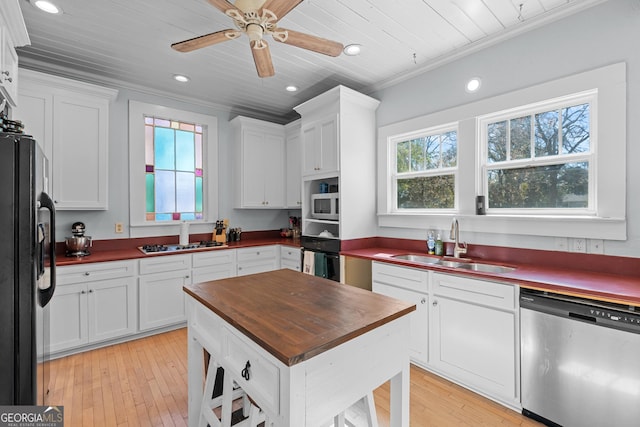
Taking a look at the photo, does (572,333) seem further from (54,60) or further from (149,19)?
(54,60)

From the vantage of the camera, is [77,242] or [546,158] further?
[77,242]

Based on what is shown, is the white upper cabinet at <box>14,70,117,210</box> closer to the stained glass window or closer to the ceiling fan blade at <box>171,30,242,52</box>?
the stained glass window

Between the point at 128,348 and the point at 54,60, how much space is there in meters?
2.86

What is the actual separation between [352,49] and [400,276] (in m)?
2.08

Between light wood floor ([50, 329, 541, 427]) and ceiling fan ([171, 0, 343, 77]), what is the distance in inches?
94.4

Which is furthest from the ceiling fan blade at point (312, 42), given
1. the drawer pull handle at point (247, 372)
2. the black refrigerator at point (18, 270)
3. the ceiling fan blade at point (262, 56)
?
the drawer pull handle at point (247, 372)

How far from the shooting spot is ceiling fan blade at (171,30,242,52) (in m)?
1.75

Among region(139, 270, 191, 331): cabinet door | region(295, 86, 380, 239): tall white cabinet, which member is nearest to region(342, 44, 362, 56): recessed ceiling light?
region(295, 86, 380, 239): tall white cabinet

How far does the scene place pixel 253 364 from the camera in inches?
42.6

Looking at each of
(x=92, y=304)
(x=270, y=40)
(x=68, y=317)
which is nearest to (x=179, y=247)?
(x=92, y=304)

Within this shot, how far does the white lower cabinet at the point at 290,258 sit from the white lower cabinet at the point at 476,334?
72.2 inches

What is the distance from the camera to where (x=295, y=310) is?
1271 millimetres

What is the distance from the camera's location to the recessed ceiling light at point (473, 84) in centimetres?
262

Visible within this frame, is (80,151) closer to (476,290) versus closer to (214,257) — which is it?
(214,257)
